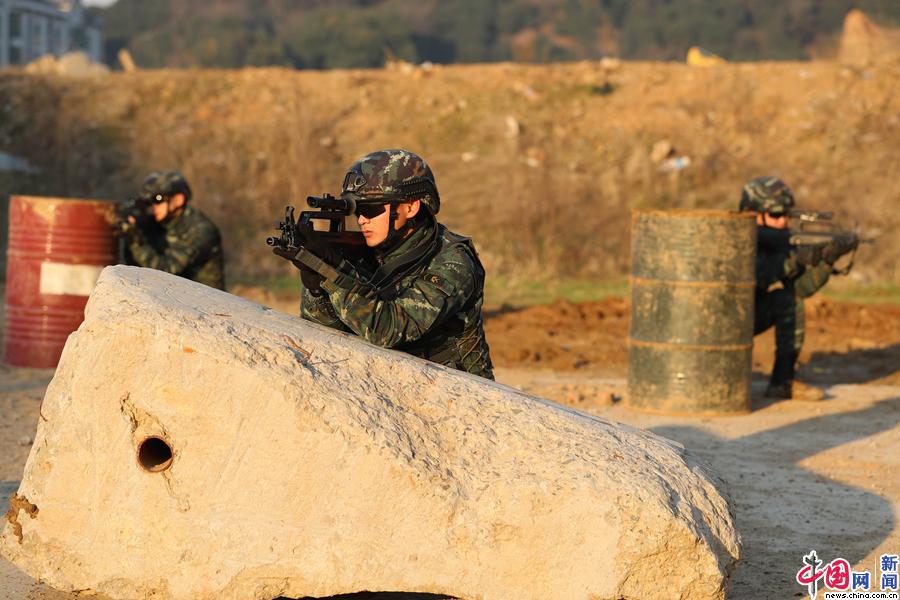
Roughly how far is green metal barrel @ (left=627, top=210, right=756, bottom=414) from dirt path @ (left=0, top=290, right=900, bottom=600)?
0.20m

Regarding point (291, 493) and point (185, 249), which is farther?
point (185, 249)

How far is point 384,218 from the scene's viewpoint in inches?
173

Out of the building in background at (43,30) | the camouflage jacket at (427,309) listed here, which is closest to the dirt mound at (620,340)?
the camouflage jacket at (427,309)

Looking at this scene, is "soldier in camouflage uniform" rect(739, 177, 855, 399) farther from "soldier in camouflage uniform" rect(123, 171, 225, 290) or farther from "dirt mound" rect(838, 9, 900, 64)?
"dirt mound" rect(838, 9, 900, 64)

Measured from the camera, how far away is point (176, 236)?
850 cm

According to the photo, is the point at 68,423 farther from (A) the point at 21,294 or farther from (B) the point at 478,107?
(B) the point at 478,107

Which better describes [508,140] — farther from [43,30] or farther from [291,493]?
[43,30]

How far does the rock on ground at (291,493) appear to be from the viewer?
12.0 ft

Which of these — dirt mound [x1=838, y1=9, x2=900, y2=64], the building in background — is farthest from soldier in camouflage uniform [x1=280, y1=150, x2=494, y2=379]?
the building in background

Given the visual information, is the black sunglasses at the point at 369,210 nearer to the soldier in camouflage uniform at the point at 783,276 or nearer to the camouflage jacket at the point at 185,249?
the camouflage jacket at the point at 185,249

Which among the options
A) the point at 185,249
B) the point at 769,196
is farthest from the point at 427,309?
the point at 769,196

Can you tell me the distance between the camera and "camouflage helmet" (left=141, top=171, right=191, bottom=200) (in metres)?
8.41

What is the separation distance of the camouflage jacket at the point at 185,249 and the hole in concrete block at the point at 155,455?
4.62m

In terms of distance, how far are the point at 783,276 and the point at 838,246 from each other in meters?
0.45
